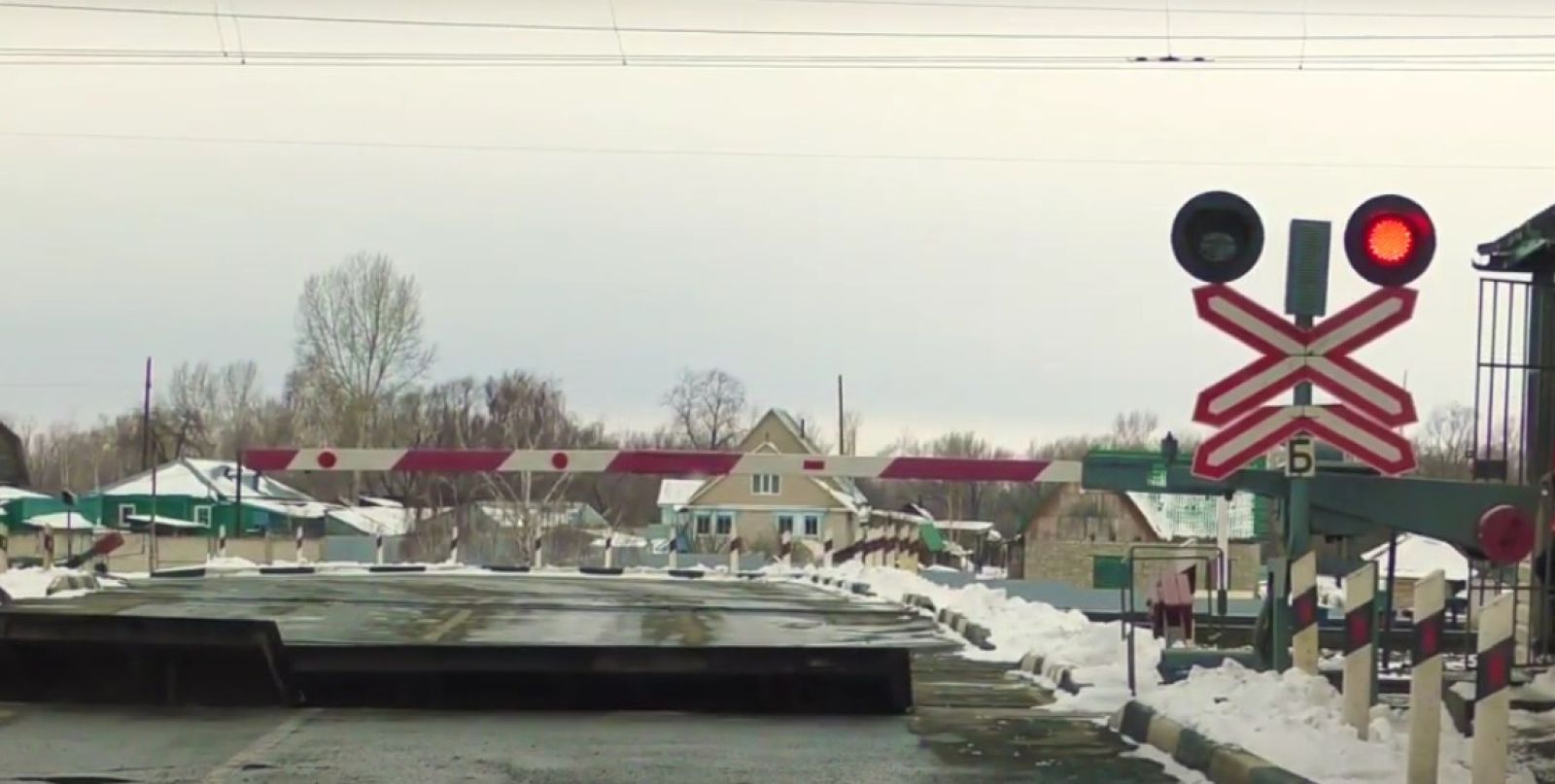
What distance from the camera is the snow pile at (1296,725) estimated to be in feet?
26.2

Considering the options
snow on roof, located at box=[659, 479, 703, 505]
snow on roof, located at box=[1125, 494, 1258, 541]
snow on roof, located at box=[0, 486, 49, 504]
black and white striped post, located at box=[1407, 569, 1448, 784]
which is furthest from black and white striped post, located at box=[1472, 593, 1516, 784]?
snow on roof, located at box=[659, 479, 703, 505]

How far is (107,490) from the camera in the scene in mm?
83250

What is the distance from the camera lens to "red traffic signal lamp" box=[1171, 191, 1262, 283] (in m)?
10.4

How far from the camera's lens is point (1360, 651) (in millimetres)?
8688

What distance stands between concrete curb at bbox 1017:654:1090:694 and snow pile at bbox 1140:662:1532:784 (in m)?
2.35

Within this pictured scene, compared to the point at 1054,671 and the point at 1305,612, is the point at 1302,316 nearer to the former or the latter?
the point at 1305,612

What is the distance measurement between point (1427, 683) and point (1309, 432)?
2.84 metres

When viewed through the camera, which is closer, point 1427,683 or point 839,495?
point 1427,683

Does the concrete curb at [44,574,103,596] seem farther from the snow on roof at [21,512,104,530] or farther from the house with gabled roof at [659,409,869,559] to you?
the house with gabled roof at [659,409,869,559]

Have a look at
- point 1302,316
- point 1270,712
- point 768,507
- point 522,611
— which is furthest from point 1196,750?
point 768,507

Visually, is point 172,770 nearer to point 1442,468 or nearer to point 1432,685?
point 1432,685

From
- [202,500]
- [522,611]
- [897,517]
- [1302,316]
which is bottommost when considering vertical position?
[202,500]

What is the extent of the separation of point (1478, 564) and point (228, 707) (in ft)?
24.6

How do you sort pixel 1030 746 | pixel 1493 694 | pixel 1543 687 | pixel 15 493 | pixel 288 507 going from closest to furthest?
pixel 1493 694 < pixel 1030 746 < pixel 1543 687 < pixel 15 493 < pixel 288 507
